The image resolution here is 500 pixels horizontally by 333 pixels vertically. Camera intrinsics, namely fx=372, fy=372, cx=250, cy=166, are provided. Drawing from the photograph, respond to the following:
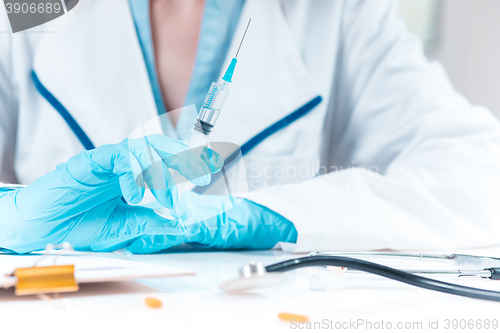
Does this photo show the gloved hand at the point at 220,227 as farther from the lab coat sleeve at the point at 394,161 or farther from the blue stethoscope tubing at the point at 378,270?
the blue stethoscope tubing at the point at 378,270

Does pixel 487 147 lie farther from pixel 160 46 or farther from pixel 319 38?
pixel 160 46

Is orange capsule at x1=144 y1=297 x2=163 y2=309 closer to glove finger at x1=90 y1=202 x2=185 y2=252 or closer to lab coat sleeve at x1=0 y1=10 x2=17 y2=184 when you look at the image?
glove finger at x1=90 y1=202 x2=185 y2=252

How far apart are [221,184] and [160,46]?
35 centimetres

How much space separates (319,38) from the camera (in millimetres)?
839

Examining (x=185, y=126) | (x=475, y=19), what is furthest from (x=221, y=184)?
(x=475, y=19)

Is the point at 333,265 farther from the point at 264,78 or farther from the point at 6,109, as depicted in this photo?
the point at 6,109

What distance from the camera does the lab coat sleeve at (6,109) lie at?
0.71 m

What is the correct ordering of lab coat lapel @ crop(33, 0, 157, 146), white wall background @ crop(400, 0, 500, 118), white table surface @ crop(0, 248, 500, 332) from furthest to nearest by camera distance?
white wall background @ crop(400, 0, 500, 118) → lab coat lapel @ crop(33, 0, 157, 146) → white table surface @ crop(0, 248, 500, 332)

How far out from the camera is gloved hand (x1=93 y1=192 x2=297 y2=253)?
0.45 m

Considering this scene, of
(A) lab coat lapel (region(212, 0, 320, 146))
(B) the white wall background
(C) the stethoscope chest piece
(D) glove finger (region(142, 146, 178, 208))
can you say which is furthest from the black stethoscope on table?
(B) the white wall background

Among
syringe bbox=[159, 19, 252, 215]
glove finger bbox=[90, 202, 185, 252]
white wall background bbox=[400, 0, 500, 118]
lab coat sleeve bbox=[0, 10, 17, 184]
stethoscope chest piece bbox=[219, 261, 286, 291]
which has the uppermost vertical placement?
white wall background bbox=[400, 0, 500, 118]

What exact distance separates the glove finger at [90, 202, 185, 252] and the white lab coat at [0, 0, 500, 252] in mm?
126

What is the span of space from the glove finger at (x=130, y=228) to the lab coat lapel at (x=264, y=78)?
302 mm

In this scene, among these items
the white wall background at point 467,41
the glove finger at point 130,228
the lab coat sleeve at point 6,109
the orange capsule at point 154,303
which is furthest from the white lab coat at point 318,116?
the white wall background at point 467,41
